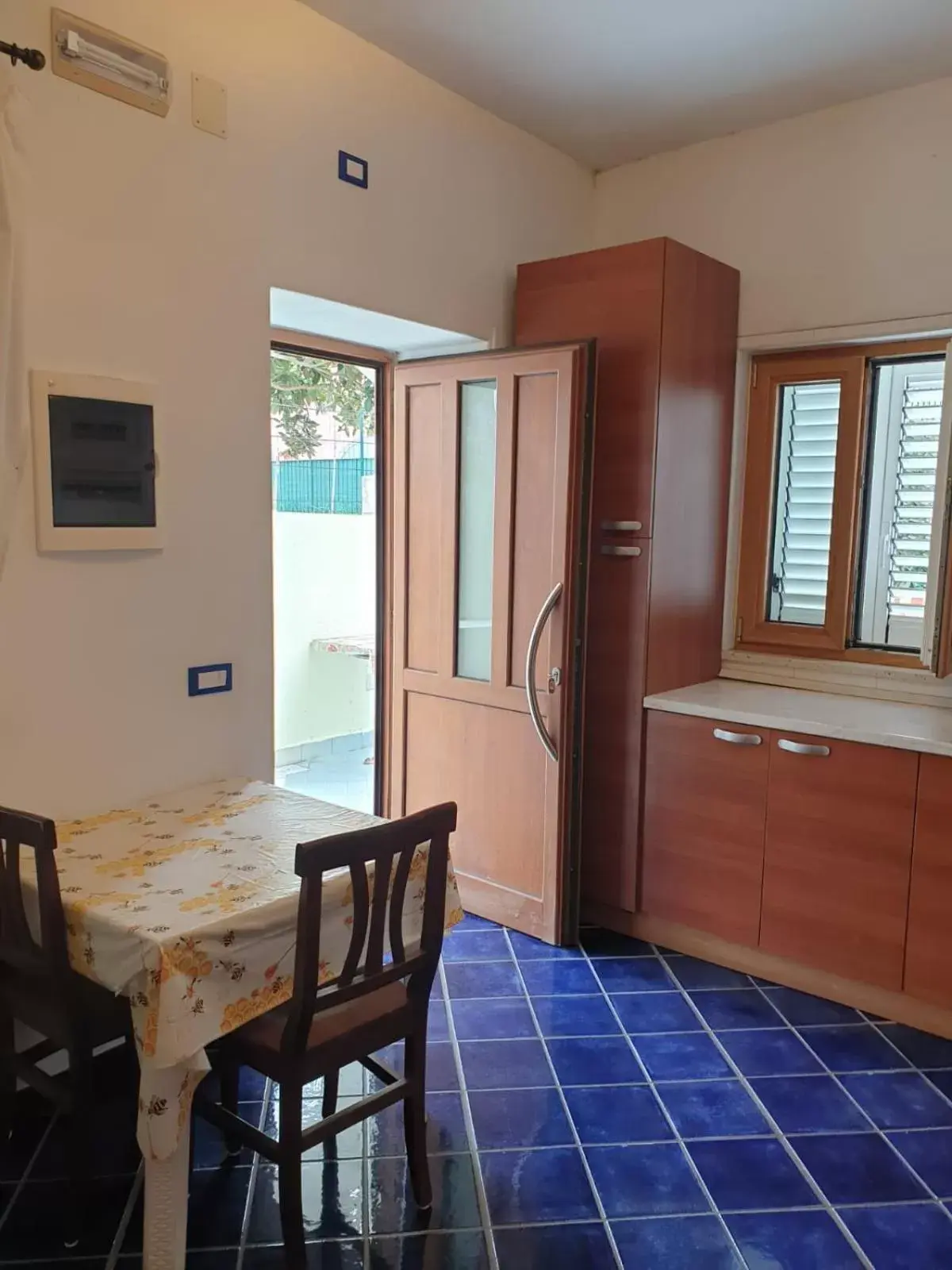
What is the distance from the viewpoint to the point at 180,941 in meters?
1.58

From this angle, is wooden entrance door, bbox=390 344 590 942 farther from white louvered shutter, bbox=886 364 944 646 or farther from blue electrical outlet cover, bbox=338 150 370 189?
white louvered shutter, bbox=886 364 944 646

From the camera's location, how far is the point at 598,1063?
247 centimetres

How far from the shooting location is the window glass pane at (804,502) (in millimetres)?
3299

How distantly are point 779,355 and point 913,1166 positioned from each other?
258 cm

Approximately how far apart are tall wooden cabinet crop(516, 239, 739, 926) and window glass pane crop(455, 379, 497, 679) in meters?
0.35

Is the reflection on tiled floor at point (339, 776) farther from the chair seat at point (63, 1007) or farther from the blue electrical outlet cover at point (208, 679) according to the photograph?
the chair seat at point (63, 1007)

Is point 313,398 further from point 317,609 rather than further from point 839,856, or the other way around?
point 839,856

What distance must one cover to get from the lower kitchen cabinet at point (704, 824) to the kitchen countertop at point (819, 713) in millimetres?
46

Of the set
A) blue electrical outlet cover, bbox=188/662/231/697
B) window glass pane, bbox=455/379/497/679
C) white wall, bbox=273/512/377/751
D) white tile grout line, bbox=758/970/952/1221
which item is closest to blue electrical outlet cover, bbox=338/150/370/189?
window glass pane, bbox=455/379/497/679

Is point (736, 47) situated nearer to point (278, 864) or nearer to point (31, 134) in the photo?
point (31, 134)

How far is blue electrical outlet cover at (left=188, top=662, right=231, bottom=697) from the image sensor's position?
8.13ft

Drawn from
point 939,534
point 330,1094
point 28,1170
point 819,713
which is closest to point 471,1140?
point 330,1094

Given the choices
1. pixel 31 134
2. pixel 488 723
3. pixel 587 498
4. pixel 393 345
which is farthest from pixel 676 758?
pixel 31 134

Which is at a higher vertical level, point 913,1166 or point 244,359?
point 244,359
